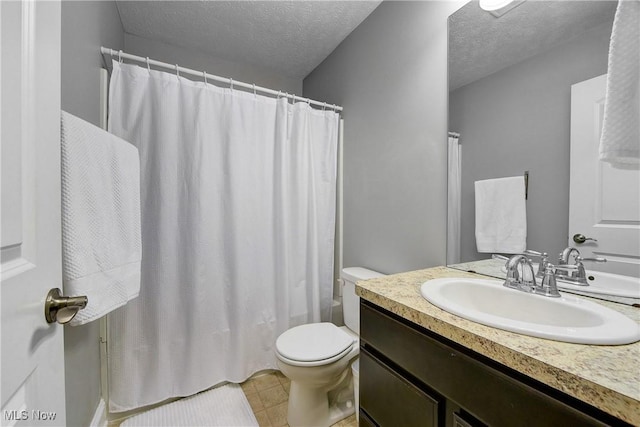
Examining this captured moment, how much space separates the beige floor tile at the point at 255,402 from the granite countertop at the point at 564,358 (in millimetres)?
1262

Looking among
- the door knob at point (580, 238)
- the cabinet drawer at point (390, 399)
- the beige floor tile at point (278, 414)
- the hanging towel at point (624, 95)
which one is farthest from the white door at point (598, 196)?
the beige floor tile at point (278, 414)

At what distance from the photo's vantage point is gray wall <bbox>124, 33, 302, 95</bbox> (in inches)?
76.8

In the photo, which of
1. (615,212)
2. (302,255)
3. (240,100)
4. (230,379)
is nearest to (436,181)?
(615,212)

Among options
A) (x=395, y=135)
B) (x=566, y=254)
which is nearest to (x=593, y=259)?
(x=566, y=254)

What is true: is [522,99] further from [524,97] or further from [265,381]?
[265,381]

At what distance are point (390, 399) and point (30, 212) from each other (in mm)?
1041

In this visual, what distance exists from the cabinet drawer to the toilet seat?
348 mm

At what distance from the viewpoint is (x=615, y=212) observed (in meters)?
0.80

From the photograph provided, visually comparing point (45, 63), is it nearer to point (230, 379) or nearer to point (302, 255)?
point (302, 255)

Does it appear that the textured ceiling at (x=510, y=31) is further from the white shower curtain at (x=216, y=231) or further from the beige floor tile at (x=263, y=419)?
the beige floor tile at (x=263, y=419)

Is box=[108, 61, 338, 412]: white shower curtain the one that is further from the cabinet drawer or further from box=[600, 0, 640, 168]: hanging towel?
box=[600, 0, 640, 168]: hanging towel

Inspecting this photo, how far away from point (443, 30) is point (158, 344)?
2.31 meters

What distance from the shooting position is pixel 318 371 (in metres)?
1.25

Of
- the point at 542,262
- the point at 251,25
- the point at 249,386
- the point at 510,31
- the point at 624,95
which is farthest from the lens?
the point at 251,25
